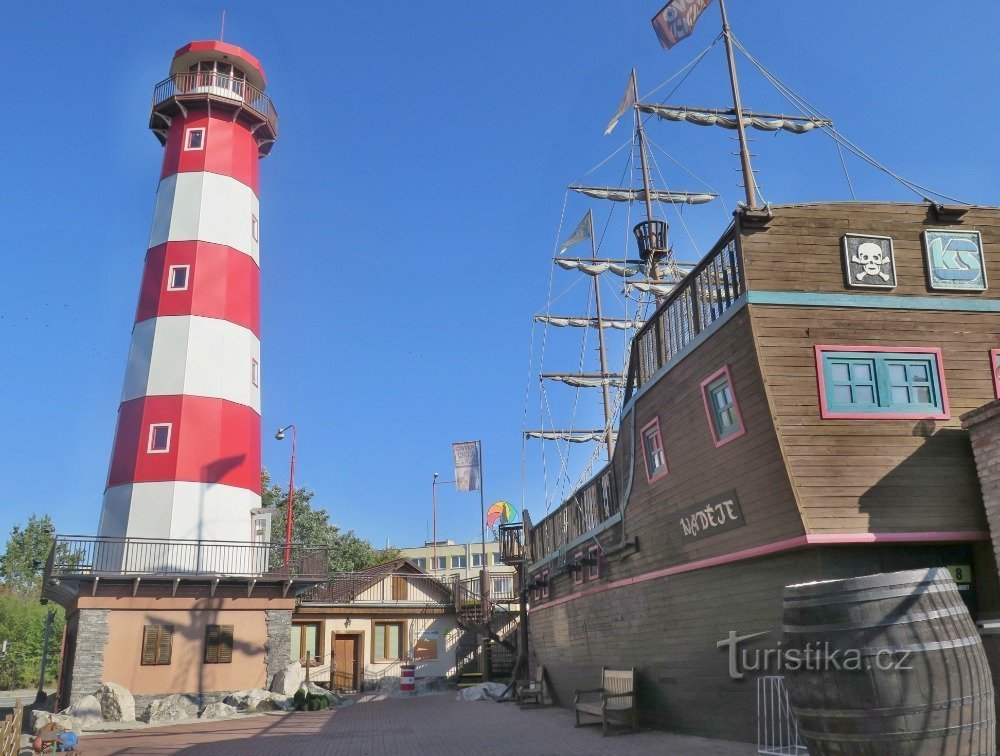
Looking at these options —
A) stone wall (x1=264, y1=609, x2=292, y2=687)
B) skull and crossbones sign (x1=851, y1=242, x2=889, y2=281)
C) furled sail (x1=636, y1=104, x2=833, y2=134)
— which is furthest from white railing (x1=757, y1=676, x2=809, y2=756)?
stone wall (x1=264, y1=609, x2=292, y2=687)

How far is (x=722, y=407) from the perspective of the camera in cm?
1064

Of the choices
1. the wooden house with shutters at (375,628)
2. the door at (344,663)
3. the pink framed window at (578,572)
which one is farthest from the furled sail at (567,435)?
the pink framed window at (578,572)

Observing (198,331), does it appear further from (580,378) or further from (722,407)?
(722,407)

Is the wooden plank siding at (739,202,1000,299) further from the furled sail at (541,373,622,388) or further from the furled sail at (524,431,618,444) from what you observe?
the furled sail at (524,431,618,444)

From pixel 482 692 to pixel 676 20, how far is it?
17927mm

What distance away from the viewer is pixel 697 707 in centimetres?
1117

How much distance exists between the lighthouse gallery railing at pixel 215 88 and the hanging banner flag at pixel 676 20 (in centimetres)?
1719

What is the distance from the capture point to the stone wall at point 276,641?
2231 centimetres

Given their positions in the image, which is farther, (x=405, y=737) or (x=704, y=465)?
(x=405, y=737)

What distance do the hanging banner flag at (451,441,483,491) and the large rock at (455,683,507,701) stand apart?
409 inches

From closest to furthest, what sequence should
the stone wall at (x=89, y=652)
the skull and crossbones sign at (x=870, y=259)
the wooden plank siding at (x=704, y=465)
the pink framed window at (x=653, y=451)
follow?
the wooden plank siding at (x=704, y=465), the skull and crossbones sign at (x=870, y=259), the pink framed window at (x=653, y=451), the stone wall at (x=89, y=652)

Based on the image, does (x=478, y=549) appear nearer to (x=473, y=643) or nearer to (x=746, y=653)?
(x=473, y=643)

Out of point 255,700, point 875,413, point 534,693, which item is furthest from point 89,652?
point 875,413

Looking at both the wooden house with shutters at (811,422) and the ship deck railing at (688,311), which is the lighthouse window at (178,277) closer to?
the ship deck railing at (688,311)
